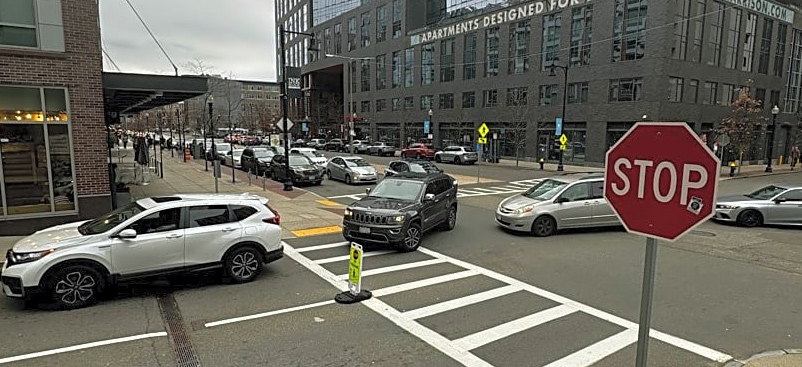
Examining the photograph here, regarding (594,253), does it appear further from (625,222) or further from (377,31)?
(377,31)

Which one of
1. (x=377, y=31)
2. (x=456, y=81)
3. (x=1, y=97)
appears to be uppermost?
(x=377, y=31)

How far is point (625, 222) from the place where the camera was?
296 cm

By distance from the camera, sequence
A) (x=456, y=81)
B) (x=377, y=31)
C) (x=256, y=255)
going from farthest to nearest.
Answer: (x=377, y=31) → (x=456, y=81) → (x=256, y=255)

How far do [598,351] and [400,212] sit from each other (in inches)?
220

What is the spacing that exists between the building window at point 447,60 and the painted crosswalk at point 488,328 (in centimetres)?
4574

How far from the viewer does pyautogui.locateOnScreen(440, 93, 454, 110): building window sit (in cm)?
5262

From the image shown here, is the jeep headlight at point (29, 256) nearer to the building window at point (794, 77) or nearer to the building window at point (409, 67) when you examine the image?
the building window at point (409, 67)

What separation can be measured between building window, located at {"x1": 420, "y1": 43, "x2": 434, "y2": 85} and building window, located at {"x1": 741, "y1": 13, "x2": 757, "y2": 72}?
30556 millimetres

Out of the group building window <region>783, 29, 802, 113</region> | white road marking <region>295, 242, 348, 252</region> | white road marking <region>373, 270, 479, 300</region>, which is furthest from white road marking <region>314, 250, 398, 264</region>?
building window <region>783, 29, 802, 113</region>

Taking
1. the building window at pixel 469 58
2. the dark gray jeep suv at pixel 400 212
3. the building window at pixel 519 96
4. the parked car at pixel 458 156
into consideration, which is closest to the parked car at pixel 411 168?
the dark gray jeep suv at pixel 400 212

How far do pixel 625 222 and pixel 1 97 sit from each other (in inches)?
554

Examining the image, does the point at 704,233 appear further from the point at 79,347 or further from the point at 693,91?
the point at 693,91

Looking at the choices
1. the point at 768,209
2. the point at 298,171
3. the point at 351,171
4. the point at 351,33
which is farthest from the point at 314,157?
the point at 351,33

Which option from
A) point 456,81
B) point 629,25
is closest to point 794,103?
point 629,25
